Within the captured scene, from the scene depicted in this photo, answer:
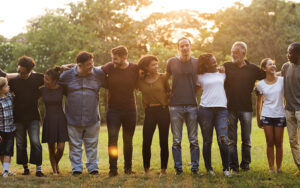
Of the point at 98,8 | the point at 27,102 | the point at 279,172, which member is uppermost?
the point at 98,8

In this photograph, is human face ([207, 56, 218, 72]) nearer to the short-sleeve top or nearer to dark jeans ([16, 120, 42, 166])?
the short-sleeve top

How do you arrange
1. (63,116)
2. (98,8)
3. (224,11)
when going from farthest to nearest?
(224,11), (98,8), (63,116)

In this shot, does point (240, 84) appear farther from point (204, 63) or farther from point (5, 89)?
point (5, 89)

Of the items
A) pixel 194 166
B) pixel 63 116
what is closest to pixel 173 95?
pixel 194 166

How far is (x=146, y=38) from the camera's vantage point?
28.0 meters

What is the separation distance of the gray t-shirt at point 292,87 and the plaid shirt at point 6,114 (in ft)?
17.4

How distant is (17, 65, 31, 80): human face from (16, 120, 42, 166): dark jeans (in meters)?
0.89

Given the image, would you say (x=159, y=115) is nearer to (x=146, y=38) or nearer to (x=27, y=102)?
(x=27, y=102)

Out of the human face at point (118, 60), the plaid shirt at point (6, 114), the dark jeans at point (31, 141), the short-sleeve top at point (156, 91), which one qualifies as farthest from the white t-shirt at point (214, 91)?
the plaid shirt at point (6, 114)

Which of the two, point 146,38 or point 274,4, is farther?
point 274,4

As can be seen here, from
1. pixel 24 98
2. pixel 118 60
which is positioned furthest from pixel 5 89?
pixel 118 60

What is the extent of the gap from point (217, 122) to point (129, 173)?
204 centimetres

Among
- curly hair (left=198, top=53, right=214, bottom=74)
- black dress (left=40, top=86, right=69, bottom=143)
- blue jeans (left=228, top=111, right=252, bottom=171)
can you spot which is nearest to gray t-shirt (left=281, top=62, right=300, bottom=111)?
blue jeans (left=228, top=111, right=252, bottom=171)

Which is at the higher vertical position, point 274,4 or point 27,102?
point 274,4
